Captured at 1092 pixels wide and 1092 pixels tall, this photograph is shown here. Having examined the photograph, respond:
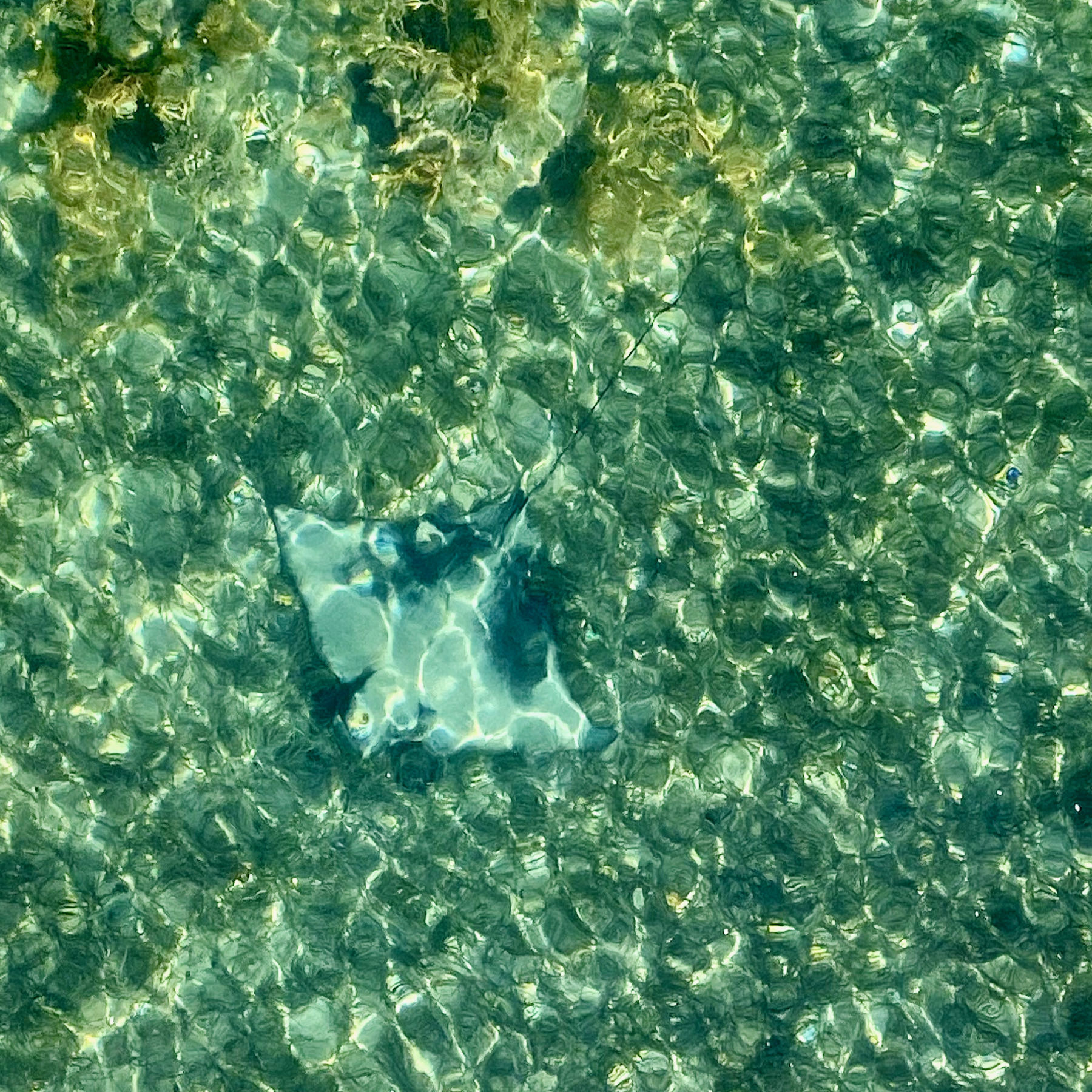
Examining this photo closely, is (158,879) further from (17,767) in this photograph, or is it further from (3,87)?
(3,87)

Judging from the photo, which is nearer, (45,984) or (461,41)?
(461,41)

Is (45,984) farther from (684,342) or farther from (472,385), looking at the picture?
(684,342)

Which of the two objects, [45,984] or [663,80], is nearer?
[663,80]

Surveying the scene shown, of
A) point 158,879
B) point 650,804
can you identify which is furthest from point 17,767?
point 650,804

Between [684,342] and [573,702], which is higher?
[684,342]

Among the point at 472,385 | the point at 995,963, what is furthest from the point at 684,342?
Answer: the point at 995,963

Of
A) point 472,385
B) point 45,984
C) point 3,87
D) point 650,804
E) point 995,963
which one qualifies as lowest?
point 45,984
